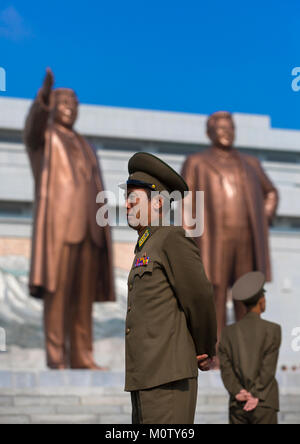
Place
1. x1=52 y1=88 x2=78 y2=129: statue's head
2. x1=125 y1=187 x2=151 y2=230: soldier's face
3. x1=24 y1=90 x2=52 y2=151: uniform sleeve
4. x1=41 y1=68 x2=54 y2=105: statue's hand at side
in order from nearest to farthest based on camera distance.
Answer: x1=125 y1=187 x2=151 y2=230: soldier's face
x1=41 y1=68 x2=54 y2=105: statue's hand at side
x1=24 y1=90 x2=52 y2=151: uniform sleeve
x1=52 y1=88 x2=78 y2=129: statue's head

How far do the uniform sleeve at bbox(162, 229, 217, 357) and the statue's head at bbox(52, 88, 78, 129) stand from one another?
17.6ft

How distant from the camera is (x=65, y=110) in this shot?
24.1ft

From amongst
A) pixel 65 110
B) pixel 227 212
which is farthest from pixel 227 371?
pixel 65 110

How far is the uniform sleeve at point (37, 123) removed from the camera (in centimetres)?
681

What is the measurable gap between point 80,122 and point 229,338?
16.8 meters

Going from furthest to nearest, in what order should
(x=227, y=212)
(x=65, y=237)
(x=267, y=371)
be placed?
(x=227, y=212)
(x=65, y=237)
(x=267, y=371)

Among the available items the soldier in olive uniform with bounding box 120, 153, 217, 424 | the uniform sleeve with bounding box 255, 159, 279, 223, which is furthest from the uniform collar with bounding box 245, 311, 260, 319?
the uniform sleeve with bounding box 255, 159, 279, 223

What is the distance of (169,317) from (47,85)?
479 cm

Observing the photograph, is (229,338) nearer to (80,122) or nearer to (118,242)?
(118,242)

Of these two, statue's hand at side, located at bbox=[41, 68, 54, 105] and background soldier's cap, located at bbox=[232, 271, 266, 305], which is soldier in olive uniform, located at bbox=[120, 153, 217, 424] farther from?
statue's hand at side, located at bbox=[41, 68, 54, 105]

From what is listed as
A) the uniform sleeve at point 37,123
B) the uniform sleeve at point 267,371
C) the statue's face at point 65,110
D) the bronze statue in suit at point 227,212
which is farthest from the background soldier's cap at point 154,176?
the bronze statue in suit at point 227,212

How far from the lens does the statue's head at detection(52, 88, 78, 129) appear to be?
7.35 metres

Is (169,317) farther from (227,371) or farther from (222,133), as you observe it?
(222,133)
